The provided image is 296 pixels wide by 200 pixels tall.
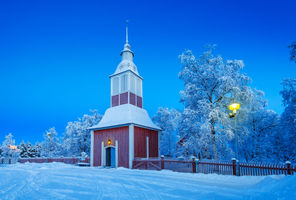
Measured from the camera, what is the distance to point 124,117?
693 inches

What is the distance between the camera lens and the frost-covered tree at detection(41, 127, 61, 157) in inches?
1439

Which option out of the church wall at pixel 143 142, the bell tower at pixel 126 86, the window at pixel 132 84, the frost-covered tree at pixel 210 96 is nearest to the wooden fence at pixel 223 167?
the church wall at pixel 143 142

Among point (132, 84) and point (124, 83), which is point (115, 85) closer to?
point (124, 83)

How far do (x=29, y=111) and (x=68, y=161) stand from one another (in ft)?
508

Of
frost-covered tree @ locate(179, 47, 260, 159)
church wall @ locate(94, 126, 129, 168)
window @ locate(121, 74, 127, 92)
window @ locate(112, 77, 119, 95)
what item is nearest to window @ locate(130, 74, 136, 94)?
window @ locate(121, 74, 127, 92)

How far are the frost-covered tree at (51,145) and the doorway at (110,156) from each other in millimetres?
23263

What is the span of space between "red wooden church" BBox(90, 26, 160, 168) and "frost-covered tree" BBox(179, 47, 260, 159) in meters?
4.15

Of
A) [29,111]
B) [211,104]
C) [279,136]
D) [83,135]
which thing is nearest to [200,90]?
[211,104]

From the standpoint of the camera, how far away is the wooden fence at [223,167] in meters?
8.80

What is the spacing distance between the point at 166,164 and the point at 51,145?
102 feet

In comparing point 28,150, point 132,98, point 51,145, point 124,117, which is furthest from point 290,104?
point 28,150

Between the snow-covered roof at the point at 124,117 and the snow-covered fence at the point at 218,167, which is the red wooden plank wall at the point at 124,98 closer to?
the snow-covered roof at the point at 124,117

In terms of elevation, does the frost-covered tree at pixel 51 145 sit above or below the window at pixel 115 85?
below

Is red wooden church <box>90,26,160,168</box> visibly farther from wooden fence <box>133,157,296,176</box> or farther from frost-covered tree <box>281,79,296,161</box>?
frost-covered tree <box>281,79,296,161</box>
